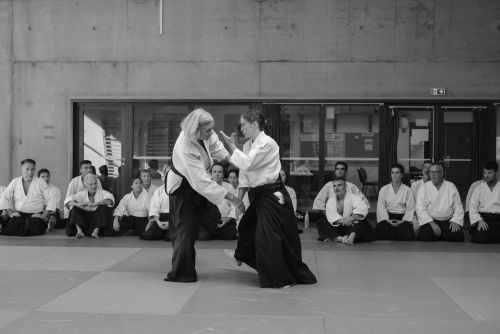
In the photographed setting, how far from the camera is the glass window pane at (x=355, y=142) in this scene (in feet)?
34.6

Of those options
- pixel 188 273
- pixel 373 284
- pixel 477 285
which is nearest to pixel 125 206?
pixel 188 273

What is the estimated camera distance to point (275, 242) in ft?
18.2

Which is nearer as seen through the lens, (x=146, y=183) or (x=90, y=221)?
(x=90, y=221)

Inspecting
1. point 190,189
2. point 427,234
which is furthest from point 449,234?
point 190,189

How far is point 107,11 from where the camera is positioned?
10.7 m

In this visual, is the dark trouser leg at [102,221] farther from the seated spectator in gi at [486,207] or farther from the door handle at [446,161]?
the door handle at [446,161]

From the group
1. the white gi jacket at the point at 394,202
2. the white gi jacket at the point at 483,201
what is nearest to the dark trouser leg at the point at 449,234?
the white gi jacket at the point at 483,201

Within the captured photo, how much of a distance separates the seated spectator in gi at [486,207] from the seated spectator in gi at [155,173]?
5.20m

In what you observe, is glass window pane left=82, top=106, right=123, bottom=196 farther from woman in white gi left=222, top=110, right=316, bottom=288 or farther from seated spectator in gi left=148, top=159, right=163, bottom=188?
woman in white gi left=222, top=110, right=316, bottom=288

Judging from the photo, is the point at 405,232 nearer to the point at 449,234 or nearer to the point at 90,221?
the point at 449,234

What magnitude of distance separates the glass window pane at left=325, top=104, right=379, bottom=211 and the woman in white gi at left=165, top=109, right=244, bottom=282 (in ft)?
16.3

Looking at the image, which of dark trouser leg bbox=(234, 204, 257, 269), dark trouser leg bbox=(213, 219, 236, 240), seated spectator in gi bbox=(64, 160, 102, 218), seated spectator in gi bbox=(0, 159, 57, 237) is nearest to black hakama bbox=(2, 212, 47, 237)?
seated spectator in gi bbox=(0, 159, 57, 237)

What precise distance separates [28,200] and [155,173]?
227 centimetres

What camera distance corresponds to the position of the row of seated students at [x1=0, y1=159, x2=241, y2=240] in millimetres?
8906
